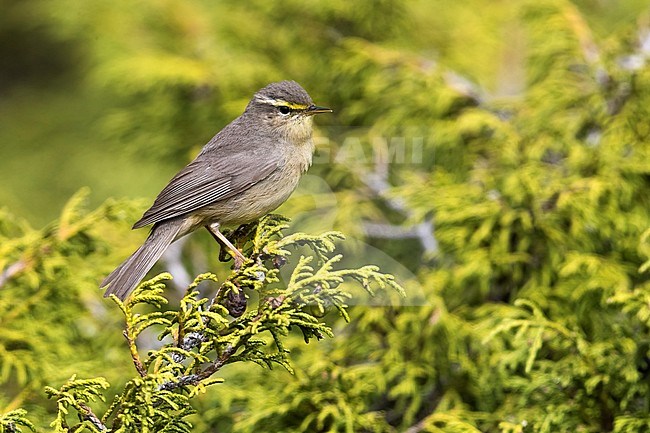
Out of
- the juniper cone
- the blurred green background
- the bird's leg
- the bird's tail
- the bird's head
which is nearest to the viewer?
the bird's tail

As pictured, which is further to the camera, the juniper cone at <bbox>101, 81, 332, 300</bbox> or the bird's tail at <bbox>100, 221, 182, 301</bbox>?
the juniper cone at <bbox>101, 81, 332, 300</bbox>

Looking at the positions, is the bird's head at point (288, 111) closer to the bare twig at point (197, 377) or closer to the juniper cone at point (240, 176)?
the juniper cone at point (240, 176)

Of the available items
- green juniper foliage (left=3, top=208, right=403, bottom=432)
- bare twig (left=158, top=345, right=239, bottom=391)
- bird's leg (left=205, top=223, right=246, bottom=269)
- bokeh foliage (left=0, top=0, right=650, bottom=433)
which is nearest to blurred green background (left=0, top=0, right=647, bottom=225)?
→ bokeh foliage (left=0, top=0, right=650, bottom=433)

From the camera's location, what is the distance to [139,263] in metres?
3.75

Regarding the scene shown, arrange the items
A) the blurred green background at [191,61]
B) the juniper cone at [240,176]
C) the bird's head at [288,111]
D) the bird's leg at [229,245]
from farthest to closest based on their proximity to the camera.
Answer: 1. the blurred green background at [191,61]
2. the bird's head at [288,111]
3. the juniper cone at [240,176]
4. the bird's leg at [229,245]

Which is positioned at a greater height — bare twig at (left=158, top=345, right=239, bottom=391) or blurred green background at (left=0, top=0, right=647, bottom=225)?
blurred green background at (left=0, top=0, right=647, bottom=225)

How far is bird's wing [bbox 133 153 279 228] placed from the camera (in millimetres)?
4074

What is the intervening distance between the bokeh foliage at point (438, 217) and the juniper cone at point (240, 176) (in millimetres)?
589

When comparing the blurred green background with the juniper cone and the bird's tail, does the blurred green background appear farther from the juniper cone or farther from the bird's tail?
the bird's tail

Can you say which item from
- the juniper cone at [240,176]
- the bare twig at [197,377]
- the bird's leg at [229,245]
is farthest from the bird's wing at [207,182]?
the bare twig at [197,377]

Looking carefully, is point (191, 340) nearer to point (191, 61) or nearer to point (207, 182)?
point (207, 182)

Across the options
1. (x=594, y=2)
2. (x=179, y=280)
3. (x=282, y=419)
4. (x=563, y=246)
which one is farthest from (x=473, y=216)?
(x=594, y=2)

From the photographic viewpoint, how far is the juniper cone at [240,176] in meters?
4.04

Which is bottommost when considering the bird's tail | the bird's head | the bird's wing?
the bird's tail
